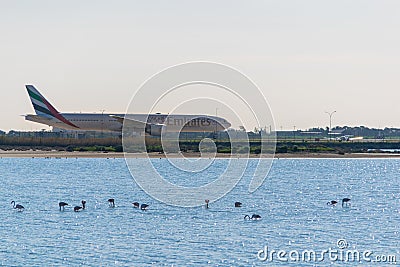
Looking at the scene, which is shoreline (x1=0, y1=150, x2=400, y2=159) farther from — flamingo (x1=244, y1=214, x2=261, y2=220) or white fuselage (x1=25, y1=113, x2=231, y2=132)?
flamingo (x1=244, y1=214, x2=261, y2=220)

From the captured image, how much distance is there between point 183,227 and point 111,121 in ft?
389

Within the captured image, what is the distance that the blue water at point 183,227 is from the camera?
1531 inches

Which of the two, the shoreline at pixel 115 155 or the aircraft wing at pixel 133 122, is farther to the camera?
the aircraft wing at pixel 133 122

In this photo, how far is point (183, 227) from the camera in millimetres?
48000

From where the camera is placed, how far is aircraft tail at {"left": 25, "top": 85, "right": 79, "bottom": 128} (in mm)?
160625

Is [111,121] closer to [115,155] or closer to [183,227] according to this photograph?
[115,155]

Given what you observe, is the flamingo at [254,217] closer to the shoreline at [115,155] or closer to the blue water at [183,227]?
the blue water at [183,227]

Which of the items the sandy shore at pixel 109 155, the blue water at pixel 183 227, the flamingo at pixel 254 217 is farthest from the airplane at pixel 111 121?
the flamingo at pixel 254 217

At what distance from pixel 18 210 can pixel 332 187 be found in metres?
35.3

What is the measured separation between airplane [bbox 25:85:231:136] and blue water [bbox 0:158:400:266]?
264ft

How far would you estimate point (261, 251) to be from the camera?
133 ft

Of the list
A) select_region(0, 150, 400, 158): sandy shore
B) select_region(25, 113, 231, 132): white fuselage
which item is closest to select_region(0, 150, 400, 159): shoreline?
select_region(0, 150, 400, 158): sandy shore

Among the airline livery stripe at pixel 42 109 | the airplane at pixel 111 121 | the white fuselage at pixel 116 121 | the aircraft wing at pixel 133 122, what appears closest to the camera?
the aircraft wing at pixel 133 122

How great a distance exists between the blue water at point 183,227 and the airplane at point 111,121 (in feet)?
264
